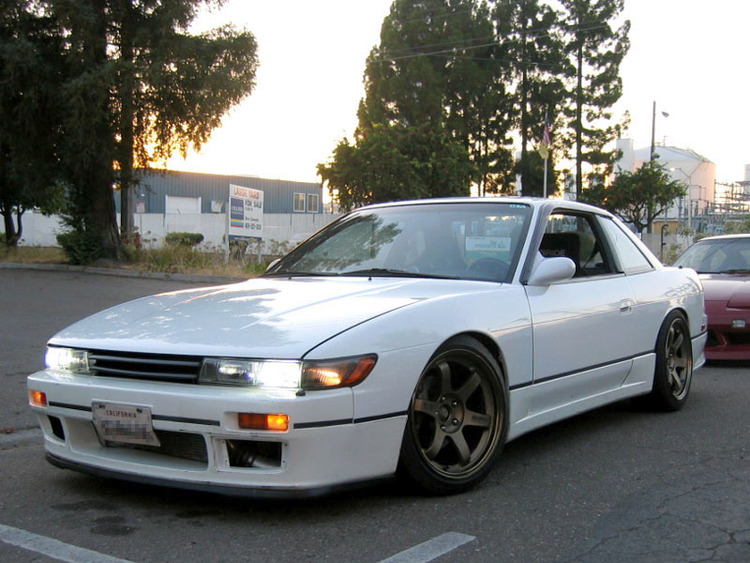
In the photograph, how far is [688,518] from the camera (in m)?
3.36

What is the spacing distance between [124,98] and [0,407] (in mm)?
14158

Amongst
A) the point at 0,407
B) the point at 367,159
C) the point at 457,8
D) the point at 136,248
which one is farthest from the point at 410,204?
the point at 457,8

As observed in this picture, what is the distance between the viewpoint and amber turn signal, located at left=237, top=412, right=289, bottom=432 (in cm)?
301

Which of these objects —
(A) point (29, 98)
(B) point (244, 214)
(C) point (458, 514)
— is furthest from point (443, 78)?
(C) point (458, 514)

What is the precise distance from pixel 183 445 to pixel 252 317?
633 mm

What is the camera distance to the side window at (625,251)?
5359 millimetres

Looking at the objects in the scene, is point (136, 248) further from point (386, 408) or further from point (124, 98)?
point (386, 408)

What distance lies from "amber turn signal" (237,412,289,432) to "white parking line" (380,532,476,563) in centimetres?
62

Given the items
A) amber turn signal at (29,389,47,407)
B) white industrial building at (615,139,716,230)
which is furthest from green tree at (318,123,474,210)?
white industrial building at (615,139,716,230)

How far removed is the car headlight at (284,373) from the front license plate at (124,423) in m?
0.30

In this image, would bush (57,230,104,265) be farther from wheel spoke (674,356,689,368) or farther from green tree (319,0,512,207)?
green tree (319,0,512,207)

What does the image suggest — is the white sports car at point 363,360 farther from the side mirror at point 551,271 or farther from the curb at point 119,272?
the curb at point 119,272

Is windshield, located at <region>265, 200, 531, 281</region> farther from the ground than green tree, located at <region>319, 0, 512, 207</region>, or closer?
closer

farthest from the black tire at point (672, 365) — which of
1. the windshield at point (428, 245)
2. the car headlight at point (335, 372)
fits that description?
Result: the car headlight at point (335, 372)
